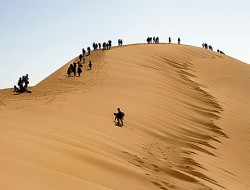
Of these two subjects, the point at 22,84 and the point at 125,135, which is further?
the point at 22,84

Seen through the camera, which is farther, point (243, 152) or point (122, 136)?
point (243, 152)

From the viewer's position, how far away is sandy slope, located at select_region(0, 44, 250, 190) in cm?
602

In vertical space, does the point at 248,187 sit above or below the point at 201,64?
below

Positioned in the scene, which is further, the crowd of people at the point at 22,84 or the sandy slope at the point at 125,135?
the crowd of people at the point at 22,84

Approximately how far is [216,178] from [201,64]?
2352cm

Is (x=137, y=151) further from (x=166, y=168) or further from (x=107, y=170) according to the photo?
(x=107, y=170)

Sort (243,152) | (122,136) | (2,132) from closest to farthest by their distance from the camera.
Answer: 1. (2,132)
2. (122,136)
3. (243,152)

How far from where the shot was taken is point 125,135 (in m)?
9.95

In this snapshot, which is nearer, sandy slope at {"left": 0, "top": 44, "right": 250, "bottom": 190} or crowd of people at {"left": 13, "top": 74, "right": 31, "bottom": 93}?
sandy slope at {"left": 0, "top": 44, "right": 250, "bottom": 190}

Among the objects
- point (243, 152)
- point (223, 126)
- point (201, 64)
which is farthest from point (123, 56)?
point (243, 152)

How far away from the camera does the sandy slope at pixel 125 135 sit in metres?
6.02

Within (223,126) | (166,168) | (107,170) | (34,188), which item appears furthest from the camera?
(223,126)

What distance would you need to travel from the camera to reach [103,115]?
38.4 feet

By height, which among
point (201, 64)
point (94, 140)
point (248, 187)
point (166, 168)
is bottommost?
point (248, 187)
